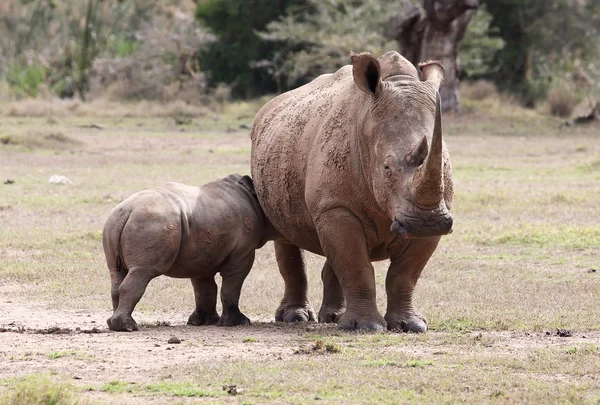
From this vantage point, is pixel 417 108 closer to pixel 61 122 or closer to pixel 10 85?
pixel 61 122

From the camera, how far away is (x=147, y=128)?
27.7m

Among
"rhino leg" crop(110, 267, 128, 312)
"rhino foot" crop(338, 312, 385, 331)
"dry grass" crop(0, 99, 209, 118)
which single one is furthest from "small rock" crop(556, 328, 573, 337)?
"dry grass" crop(0, 99, 209, 118)

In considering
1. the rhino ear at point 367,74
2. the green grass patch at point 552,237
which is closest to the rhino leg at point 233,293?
the rhino ear at point 367,74

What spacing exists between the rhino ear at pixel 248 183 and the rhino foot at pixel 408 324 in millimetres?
1750

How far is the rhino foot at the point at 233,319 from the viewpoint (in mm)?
8930

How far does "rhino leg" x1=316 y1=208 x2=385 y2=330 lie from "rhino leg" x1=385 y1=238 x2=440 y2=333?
0.18m

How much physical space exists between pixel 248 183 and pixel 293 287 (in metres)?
0.96

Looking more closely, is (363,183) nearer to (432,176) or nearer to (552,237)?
(432,176)

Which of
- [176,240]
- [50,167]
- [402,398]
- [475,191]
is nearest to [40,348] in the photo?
[176,240]

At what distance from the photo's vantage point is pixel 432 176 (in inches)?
284

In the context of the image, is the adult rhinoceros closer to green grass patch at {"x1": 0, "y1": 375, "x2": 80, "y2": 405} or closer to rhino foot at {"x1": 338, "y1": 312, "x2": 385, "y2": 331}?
rhino foot at {"x1": 338, "y1": 312, "x2": 385, "y2": 331}

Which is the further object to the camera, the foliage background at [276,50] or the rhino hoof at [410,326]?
the foliage background at [276,50]

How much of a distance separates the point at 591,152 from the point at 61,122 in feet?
42.2

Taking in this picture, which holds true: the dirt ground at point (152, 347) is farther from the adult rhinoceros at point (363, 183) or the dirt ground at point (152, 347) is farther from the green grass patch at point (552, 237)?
the green grass patch at point (552, 237)
